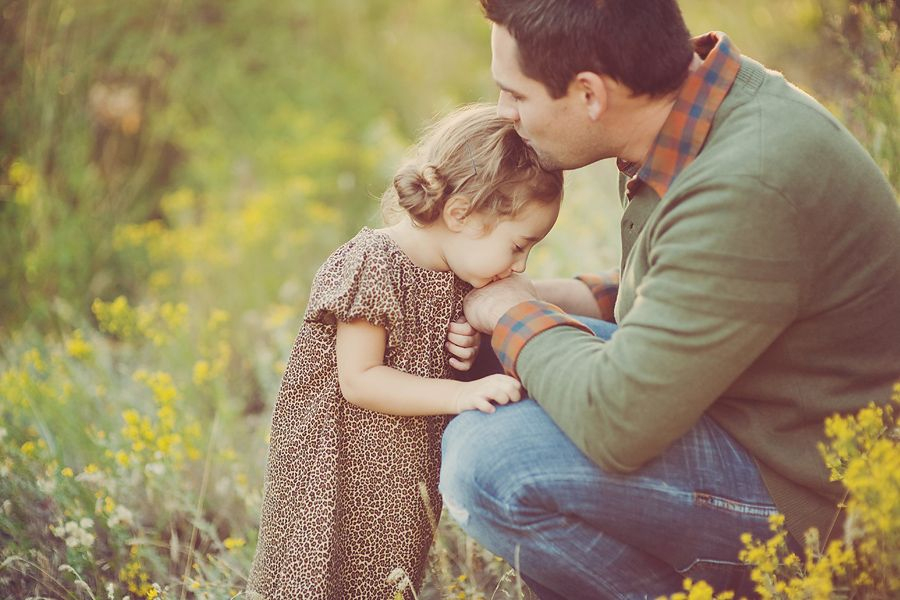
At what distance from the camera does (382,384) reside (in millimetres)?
2000

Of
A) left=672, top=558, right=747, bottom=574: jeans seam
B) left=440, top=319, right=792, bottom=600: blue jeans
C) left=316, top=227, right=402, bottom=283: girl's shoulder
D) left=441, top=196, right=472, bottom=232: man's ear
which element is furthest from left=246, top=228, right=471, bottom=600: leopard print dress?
left=672, top=558, right=747, bottom=574: jeans seam

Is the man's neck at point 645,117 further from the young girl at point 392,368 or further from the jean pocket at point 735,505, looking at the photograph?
the jean pocket at point 735,505

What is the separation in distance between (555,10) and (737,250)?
66 cm

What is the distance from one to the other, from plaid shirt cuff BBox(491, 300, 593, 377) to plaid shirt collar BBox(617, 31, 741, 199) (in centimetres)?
35

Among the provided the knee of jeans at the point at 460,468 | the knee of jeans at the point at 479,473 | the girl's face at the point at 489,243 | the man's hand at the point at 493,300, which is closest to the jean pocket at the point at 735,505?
the knee of jeans at the point at 479,473

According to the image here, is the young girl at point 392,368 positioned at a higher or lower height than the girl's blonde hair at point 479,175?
lower

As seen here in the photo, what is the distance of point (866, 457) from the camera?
1.58 m

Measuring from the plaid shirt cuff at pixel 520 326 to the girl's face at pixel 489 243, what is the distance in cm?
15

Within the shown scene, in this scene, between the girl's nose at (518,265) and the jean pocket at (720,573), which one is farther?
the girl's nose at (518,265)

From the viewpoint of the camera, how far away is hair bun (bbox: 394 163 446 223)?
6.86 feet

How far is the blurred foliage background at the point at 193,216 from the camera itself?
8.51 feet

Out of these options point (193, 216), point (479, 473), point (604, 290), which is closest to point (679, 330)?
point (479, 473)

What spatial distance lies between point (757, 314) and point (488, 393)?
0.62 meters

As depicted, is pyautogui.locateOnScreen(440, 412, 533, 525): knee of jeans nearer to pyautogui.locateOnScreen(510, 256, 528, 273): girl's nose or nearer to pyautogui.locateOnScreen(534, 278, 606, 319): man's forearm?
pyautogui.locateOnScreen(510, 256, 528, 273): girl's nose
